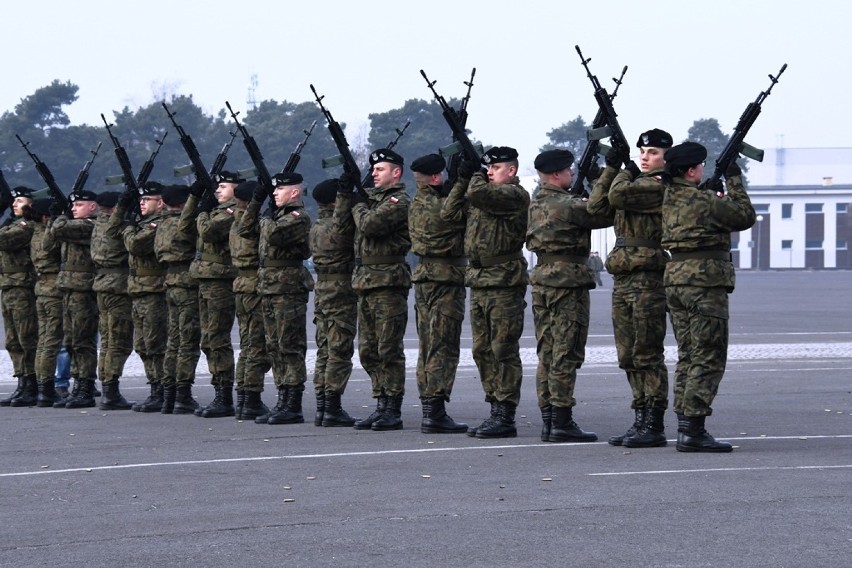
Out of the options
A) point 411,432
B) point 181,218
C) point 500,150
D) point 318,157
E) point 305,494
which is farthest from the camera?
point 318,157

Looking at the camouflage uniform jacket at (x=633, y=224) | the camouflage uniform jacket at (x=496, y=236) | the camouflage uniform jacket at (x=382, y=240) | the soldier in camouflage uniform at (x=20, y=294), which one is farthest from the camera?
the soldier in camouflage uniform at (x=20, y=294)

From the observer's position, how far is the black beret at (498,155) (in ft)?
39.4

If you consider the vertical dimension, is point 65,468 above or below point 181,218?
below

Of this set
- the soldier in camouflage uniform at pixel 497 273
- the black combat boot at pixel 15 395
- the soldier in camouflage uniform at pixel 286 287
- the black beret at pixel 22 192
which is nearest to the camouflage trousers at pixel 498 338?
the soldier in camouflage uniform at pixel 497 273

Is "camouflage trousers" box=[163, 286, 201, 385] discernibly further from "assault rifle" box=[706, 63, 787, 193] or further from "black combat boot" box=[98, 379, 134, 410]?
"assault rifle" box=[706, 63, 787, 193]

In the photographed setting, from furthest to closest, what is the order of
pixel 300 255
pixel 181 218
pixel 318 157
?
pixel 318 157 < pixel 181 218 < pixel 300 255

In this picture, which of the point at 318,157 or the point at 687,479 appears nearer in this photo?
the point at 687,479

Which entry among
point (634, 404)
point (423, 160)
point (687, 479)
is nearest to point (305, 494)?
point (687, 479)

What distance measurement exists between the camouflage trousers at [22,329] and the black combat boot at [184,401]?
2.41 metres

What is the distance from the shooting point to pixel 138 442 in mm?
12477

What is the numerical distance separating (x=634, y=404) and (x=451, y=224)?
2086 mm

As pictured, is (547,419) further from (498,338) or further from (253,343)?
(253,343)

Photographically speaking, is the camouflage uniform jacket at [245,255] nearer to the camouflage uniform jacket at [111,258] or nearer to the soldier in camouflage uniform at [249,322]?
the soldier in camouflage uniform at [249,322]

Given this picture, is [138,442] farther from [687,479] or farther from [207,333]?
[687,479]
